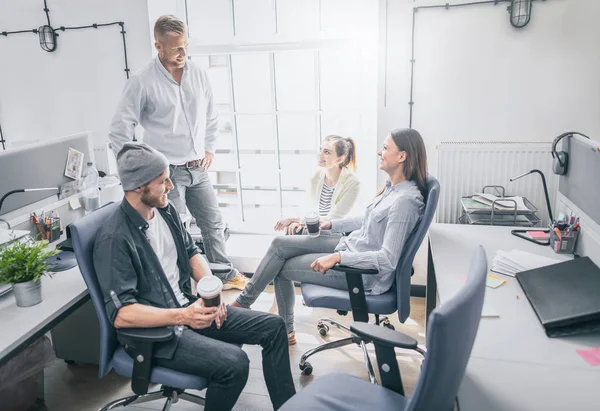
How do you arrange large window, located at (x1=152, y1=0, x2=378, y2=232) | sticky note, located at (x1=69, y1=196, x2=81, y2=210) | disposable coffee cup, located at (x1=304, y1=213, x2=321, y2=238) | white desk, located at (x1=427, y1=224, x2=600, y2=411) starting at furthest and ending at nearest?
large window, located at (x1=152, y1=0, x2=378, y2=232), sticky note, located at (x1=69, y1=196, x2=81, y2=210), disposable coffee cup, located at (x1=304, y1=213, x2=321, y2=238), white desk, located at (x1=427, y1=224, x2=600, y2=411)

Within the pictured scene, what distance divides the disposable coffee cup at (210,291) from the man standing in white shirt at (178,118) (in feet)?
4.65

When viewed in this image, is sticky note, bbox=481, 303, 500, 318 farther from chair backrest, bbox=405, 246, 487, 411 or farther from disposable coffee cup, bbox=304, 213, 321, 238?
disposable coffee cup, bbox=304, 213, 321, 238

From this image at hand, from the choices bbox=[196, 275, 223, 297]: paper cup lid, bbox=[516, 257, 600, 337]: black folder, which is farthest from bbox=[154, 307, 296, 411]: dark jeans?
bbox=[516, 257, 600, 337]: black folder

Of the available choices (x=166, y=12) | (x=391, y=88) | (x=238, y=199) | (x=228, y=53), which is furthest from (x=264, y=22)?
(x=238, y=199)

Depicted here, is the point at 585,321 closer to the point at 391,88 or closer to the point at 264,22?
the point at 391,88

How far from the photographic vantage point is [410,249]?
217 centimetres

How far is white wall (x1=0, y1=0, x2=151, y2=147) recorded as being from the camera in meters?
3.57

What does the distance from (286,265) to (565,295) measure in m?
1.28

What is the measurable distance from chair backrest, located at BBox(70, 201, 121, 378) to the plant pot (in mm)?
224

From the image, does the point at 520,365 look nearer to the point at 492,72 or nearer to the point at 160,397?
the point at 160,397

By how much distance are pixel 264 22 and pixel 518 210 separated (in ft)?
6.60

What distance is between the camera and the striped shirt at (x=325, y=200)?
119 inches

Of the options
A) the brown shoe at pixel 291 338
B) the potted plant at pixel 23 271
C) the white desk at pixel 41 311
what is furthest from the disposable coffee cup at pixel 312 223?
the potted plant at pixel 23 271

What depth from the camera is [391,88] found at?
3.09 m
